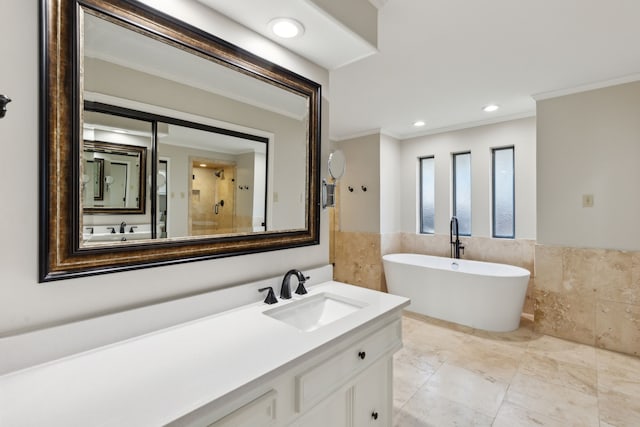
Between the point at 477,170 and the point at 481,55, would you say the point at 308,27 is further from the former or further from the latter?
the point at 477,170

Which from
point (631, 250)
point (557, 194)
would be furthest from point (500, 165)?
point (631, 250)

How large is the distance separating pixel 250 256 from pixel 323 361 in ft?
2.25

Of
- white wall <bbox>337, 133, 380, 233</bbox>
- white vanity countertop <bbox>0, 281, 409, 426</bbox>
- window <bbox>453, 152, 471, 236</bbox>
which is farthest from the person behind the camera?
white wall <bbox>337, 133, 380, 233</bbox>

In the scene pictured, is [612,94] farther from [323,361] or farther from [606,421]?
[323,361]

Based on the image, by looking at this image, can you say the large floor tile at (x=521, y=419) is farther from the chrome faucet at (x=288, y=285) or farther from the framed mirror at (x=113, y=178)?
the framed mirror at (x=113, y=178)

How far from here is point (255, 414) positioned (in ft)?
2.88

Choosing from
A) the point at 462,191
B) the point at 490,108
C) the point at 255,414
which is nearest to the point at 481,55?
the point at 490,108

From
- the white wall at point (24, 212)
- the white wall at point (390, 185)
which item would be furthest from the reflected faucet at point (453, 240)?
the white wall at point (24, 212)

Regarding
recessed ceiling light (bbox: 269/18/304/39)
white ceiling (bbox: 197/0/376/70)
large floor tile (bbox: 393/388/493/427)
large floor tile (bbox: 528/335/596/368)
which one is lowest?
large floor tile (bbox: 393/388/493/427)

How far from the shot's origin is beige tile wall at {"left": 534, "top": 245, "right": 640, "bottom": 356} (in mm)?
2699

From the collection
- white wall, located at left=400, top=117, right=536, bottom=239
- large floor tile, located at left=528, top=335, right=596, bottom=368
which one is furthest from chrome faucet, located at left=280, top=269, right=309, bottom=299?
white wall, located at left=400, top=117, right=536, bottom=239

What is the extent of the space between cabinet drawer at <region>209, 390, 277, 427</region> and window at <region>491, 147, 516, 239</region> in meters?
4.04

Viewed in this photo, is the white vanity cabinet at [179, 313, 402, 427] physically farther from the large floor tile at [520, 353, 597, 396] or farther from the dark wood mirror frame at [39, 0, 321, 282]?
the large floor tile at [520, 353, 597, 396]

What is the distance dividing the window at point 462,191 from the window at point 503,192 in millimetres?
326
